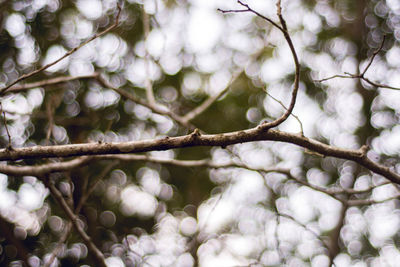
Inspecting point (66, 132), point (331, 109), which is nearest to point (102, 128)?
point (66, 132)

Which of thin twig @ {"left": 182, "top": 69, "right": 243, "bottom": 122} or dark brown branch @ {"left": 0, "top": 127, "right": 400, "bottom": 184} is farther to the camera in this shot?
thin twig @ {"left": 182, "top": 69, "right": 243, "bottom": 122}

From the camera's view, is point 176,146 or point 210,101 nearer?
point 176,146

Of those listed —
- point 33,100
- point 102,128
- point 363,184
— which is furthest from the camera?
point 363,184

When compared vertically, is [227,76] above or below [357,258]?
above

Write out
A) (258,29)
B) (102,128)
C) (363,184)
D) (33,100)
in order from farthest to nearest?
(363,184) < (258,29) < (102,128) < (33,100)

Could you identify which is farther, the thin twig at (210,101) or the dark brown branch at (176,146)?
the thin twig at (210,101)

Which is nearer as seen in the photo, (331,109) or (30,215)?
(30,215)

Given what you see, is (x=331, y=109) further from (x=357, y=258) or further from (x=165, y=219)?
(x=165, y=219)

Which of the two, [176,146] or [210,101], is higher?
Result: [176,146]

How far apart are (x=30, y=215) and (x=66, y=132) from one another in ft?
5.04

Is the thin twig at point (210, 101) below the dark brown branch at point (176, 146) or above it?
below

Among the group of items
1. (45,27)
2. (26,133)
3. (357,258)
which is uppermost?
(45,27)

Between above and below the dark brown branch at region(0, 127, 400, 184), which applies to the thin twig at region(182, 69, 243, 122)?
below

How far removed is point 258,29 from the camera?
16.9 ft
